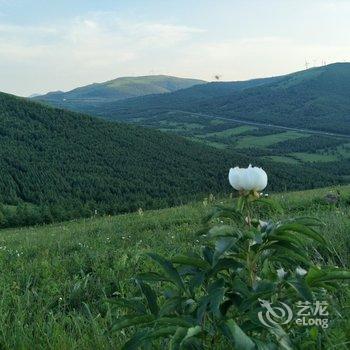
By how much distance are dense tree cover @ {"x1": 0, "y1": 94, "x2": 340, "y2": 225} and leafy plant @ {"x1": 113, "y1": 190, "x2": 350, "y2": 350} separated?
2669 inches

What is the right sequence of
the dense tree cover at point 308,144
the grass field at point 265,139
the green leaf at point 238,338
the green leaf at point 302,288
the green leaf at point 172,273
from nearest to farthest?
the green leaf at point 238,338
the green leaf at point 302,288
the green leaf at point 172,273
the dense tree cover at point 308,144
the grass field at point 265,139

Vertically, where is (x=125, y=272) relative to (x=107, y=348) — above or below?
below

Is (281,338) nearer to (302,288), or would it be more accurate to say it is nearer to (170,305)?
(302,288)

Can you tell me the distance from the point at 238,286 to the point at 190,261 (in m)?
0.26

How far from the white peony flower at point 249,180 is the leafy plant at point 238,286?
31 millimetres

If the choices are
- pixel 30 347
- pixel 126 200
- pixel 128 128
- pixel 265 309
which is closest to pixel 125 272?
pixel 30 347

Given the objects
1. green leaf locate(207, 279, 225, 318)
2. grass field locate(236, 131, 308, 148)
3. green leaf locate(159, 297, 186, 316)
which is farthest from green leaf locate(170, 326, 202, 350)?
grass field locate(236, 131, 308, 148)

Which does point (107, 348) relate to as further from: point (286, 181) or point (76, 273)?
point (286, 181)

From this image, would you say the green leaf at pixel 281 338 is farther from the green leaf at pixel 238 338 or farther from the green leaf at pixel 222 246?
the green leaf at pixel 222 246

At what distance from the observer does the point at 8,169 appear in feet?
332

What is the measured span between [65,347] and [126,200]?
90560 millimetres

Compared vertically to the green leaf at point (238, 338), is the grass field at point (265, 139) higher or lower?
lower

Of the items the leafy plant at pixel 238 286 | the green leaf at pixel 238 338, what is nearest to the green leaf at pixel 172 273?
the leafy plant at pixel 238 286

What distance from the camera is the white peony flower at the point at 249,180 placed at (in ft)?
8.79
